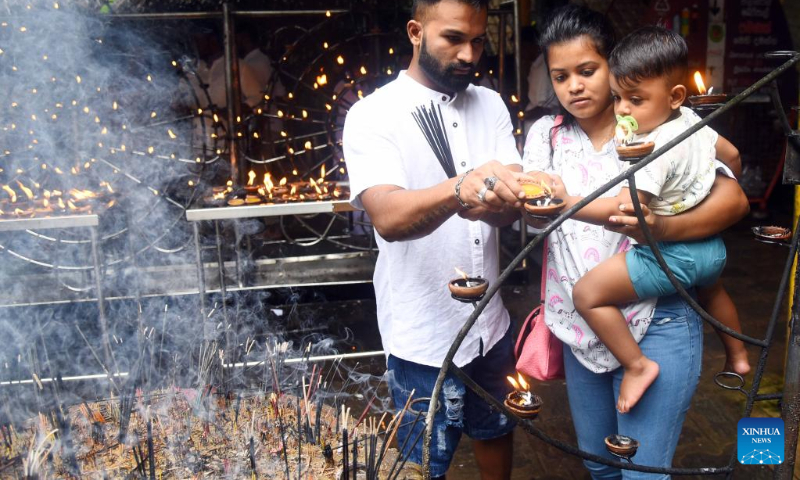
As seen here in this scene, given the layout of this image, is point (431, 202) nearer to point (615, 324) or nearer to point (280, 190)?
point (615, 324)

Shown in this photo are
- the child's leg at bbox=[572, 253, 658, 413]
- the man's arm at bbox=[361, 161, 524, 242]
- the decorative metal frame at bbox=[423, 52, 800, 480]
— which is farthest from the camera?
the child's leg at bbox=[572, 253, 658, 413]

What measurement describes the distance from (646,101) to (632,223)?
504 millimetres

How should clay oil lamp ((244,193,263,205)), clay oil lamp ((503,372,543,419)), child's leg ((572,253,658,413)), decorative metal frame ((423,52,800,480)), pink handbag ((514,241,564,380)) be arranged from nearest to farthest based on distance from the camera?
1. decorative metal frame ((423,52,800,480))
2. clay oil lamp ((503,372,543,419))
3. child's leg ((572,253,658,413))
4. pink handbag ((514,241,564,380))
5. clay oil lamp ((244,193,263,205))

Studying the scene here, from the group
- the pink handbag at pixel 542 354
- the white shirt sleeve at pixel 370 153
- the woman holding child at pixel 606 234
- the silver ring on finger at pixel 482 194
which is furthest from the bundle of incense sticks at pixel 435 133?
the silver ring on finger at pixel 482 194

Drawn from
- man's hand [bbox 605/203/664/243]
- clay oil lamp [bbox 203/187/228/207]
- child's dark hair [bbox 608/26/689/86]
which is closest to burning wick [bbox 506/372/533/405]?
man's hand [bbox 605/203/664/243]

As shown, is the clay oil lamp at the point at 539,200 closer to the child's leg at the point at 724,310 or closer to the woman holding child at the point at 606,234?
the woman holding child at the point at 606,234

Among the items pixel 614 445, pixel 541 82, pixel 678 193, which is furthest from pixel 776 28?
pixel 614 445

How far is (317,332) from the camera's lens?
5.76 m

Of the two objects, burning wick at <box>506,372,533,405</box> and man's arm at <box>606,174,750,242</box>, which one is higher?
man's arm at <box>606,174,750,242</box>

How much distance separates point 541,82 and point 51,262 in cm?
553

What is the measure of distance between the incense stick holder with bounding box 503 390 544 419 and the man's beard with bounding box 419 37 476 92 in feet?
3.74

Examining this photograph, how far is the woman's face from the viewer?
6.97ft

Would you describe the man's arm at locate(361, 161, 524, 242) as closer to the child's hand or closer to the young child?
the child's hand

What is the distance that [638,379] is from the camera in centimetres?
213
